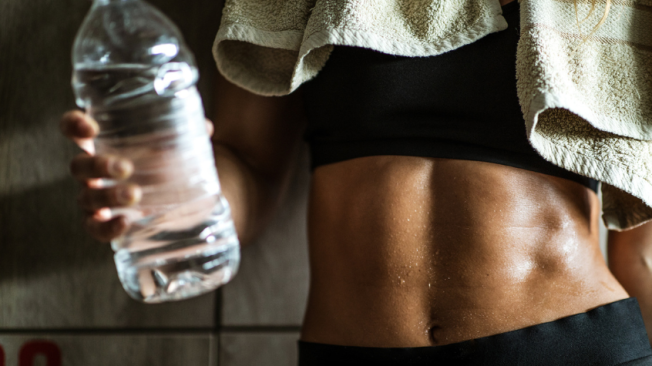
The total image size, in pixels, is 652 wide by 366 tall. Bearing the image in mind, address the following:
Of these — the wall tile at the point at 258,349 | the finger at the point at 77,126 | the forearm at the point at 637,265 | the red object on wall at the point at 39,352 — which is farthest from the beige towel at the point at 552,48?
the red object on wall at the point at 39,352

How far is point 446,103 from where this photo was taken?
1.85ft

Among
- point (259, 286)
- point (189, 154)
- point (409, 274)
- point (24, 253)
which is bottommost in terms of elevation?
point (259, 286)

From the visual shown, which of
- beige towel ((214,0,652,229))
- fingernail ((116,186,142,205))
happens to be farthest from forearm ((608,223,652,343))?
fingernail ((116,186,142,205))

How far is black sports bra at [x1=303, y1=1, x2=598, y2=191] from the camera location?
556 millimetres

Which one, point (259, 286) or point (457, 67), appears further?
point (259, 286)

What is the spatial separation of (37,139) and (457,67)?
2.58ft

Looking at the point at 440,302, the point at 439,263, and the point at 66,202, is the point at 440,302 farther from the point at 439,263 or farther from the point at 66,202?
the point at 66,202

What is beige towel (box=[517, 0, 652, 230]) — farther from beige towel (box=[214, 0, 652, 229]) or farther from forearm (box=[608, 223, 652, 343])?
forearm (box=[608, 223, 652, 343])

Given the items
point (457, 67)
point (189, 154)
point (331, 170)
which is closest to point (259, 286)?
point (331, 170)

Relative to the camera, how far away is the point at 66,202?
82cm

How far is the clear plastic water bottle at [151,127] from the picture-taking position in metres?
0.49

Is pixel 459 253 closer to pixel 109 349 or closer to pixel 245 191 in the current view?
pixel 245 191

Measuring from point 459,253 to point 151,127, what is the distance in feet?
1.41

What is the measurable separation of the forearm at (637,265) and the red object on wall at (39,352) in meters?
1.05
